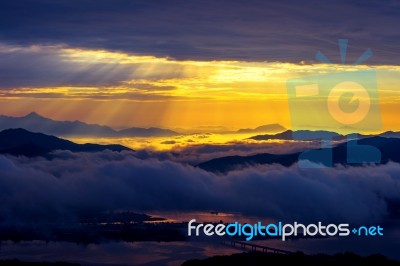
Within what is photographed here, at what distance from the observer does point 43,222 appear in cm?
16312

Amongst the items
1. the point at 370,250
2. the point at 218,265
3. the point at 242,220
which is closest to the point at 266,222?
the point at 242,220

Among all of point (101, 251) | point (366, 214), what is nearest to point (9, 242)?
point (101, 251)

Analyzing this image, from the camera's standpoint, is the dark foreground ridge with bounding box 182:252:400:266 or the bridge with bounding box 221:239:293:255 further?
the bridge with bounding box 221:239:293:255

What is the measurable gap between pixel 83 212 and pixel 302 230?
195 feet

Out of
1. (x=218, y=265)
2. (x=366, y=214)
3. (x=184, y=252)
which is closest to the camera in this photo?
(x=218, y=265)

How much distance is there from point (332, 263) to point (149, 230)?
235ft

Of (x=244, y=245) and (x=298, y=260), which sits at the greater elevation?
(x=298, y=260)

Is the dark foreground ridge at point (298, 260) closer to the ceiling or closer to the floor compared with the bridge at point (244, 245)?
closer to the ceiling

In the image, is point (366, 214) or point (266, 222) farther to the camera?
point (366, 214)

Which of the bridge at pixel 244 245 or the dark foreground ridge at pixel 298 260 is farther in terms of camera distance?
the bridge at pixel 244 245

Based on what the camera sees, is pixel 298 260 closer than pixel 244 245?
Yes

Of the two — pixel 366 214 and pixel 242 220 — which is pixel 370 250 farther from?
pixel 366 214

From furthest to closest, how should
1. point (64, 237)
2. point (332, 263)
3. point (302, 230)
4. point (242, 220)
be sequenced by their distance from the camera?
point (242, 220) < point (302, 230) < point (64, 237) < point (332, 263)

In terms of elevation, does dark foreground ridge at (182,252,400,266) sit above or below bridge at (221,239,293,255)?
above
